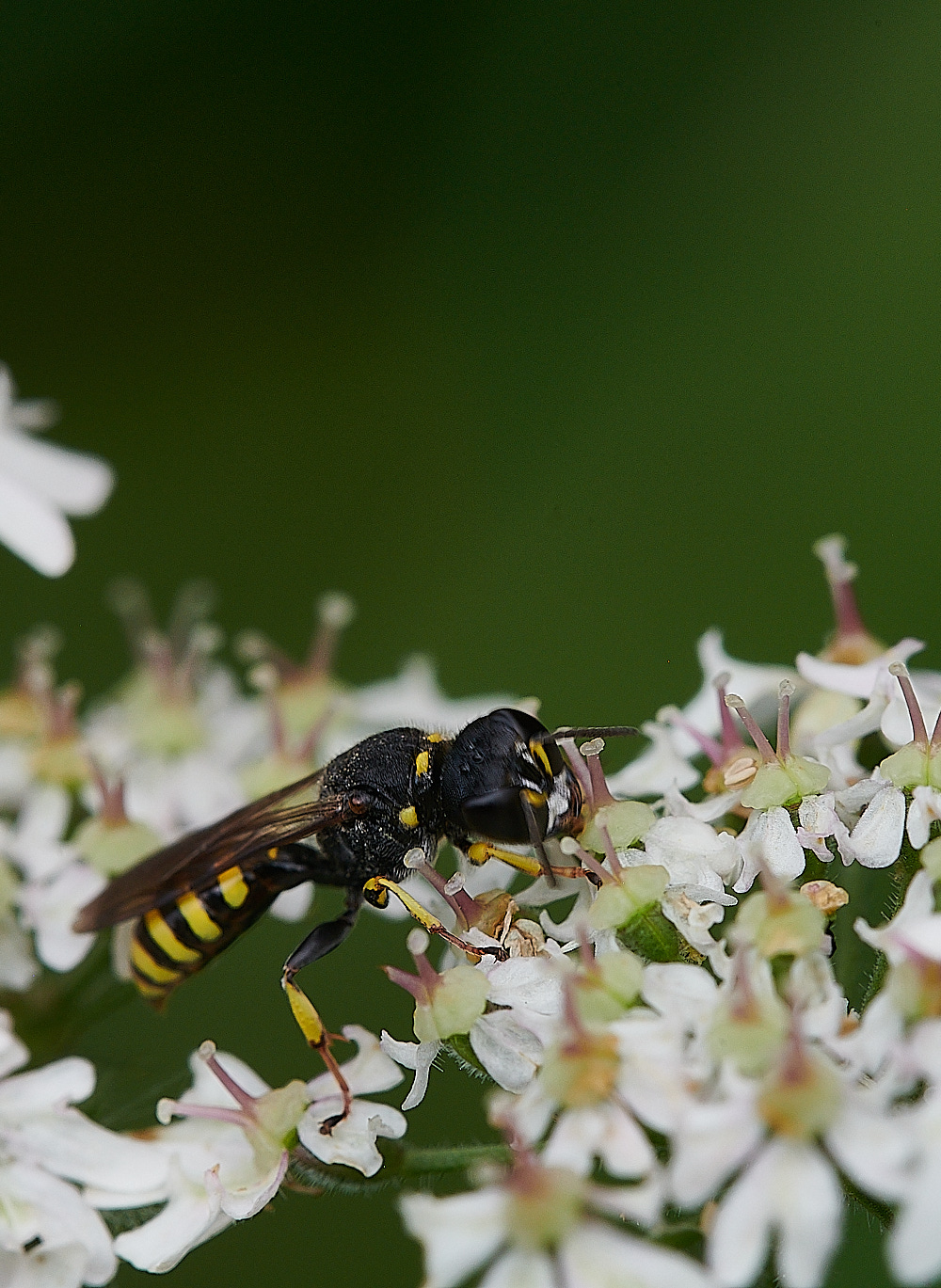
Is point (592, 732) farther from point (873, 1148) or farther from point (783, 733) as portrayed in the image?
point (873, 1148)

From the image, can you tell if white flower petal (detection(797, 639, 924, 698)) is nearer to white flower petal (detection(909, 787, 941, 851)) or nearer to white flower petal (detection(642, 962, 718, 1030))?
white flower petal (detection(909, 787, 941, 851))

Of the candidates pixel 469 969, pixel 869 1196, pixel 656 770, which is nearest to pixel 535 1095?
pixel 469 969

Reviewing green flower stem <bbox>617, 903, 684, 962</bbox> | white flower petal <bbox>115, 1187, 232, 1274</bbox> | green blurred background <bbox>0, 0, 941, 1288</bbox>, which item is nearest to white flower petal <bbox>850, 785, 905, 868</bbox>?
green flower stem <bbox>617, 903, 684, 962</bbox>

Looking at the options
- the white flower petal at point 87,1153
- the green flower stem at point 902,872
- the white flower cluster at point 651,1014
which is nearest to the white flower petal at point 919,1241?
the white flower cluster at point 651,1014

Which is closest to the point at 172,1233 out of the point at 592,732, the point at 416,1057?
the point at 416,1057

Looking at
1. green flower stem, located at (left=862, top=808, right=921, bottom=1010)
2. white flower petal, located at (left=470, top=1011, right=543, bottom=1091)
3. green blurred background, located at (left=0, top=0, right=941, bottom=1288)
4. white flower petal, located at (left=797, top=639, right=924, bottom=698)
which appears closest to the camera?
white flower petal, located at (left=470, top=1011, right=543, bottom=1091)

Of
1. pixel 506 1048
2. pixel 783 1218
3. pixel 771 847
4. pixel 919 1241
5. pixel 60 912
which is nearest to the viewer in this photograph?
pixel 919 1241
